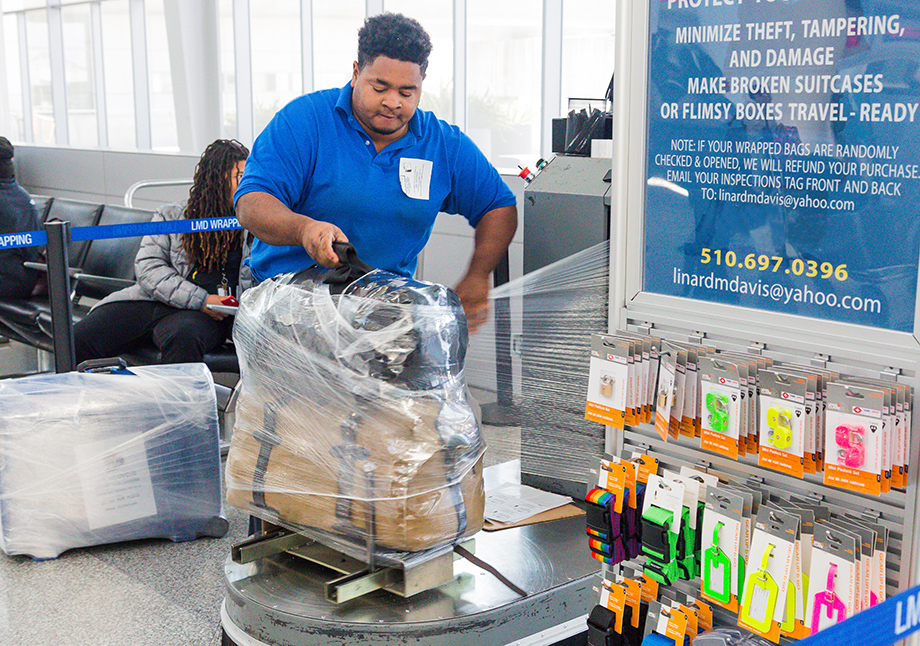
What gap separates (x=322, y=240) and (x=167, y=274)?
6.98 ft

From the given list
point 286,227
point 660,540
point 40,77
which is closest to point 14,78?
point 40,77

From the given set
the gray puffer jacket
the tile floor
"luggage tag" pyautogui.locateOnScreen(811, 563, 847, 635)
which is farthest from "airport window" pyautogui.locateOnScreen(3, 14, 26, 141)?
"luggage tag" pyautogui.locateOnScreen(811, 563, 847, 635)

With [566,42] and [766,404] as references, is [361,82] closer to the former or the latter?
[766,404]

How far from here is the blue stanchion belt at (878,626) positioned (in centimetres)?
97

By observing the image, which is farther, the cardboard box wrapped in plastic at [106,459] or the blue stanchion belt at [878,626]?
the cardboard box wrapped in plastic at [106,459]

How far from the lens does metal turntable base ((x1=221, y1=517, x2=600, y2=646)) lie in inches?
69.8

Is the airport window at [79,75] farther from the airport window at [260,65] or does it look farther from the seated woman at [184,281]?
the seated woman at [184,281]

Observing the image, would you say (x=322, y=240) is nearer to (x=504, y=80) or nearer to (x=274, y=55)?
(x=504, y=80)

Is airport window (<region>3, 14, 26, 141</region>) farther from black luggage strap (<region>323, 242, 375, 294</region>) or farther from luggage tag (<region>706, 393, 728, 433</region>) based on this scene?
luggage tag (<region>706, 393, 728, 433</region>)

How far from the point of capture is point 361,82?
7.06 feet

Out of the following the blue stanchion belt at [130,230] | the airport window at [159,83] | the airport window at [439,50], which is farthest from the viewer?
the airport window at [159,83]

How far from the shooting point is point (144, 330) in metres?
3.82

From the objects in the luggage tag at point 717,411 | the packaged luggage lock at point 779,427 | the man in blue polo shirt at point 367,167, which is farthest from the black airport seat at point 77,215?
the packaged luggage lock at point 779,427

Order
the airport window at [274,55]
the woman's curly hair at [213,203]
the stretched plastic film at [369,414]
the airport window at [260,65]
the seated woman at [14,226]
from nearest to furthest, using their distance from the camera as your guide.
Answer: the stretched plastic film at [369,414]
the woman's curly hair at [213,203]
the seated woman at [14,226]
the airport window at [260,65]
the airport window at [274,55]
